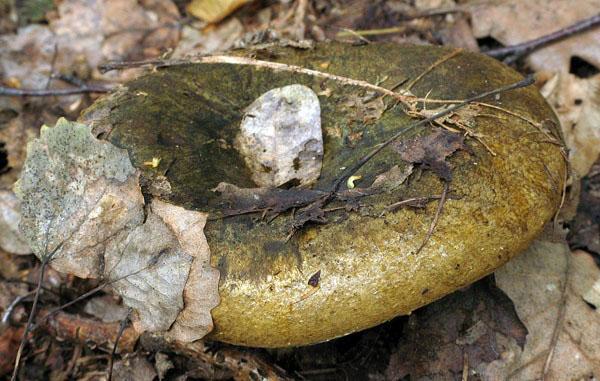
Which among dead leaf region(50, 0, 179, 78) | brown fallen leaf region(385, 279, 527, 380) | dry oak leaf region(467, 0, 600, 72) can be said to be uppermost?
dry oak leaf region(467, 0, 600, 72)

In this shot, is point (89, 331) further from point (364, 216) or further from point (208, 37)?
point (208, 37)

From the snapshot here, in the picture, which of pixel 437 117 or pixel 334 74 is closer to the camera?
pixel 437 117

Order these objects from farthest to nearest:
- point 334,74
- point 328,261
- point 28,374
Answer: point 28,374 < point 334,74 < point 328,261

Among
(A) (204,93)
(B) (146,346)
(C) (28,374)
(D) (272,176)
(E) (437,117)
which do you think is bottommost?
(C) (28,374)

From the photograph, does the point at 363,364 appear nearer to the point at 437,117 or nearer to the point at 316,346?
the point at 316,346

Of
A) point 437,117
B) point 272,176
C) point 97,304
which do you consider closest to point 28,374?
point 97,304

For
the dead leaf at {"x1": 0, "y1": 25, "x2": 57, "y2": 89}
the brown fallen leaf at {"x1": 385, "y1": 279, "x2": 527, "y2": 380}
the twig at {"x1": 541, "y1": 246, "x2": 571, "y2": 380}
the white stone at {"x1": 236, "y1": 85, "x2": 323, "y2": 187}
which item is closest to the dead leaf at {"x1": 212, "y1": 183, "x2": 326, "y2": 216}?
the white stone at {"x1": 236, "y1": 85, "x2": 323, "y2": 187}

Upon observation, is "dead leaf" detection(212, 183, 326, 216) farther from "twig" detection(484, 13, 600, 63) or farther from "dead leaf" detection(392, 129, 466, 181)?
"twig" detection(484, 13, 600, 63)
